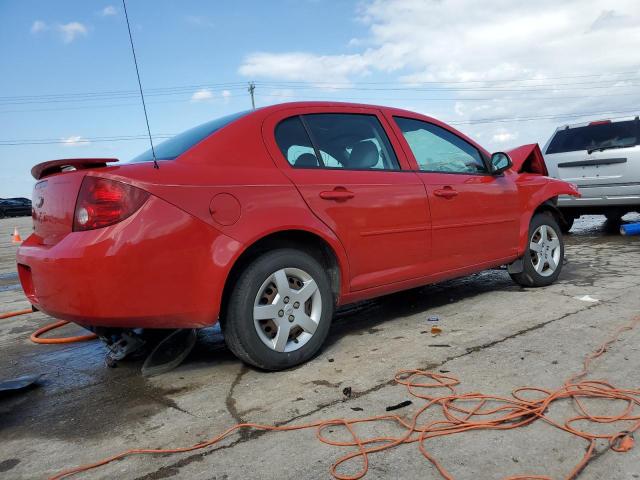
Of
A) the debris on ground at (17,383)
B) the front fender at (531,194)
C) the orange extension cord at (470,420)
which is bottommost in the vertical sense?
the orange extension cord at (470,420)

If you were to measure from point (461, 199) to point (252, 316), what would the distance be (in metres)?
2.11

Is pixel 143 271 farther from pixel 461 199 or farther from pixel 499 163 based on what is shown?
pixel 499 163

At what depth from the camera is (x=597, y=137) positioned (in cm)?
826

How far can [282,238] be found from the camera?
3189 mm

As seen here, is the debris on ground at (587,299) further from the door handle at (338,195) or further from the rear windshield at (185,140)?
the rear windshield at (185,140)

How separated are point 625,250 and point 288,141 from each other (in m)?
5.84

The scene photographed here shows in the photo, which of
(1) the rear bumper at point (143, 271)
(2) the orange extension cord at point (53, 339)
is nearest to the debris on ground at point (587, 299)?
(1) the rear bumper at point (143, 271)

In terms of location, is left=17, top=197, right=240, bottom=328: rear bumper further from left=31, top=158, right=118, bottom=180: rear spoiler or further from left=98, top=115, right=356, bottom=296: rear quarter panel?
left=31, top=158, right=118, bottom=180: rear spoiler

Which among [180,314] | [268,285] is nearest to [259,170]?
[268,285]

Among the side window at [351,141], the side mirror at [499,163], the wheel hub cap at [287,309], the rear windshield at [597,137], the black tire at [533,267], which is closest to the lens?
the wheel hub cap at [287,309]

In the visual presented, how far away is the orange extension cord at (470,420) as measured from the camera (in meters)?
2.12

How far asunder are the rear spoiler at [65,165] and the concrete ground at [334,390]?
1.29 m

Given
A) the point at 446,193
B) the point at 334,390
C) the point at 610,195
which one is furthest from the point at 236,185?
the point at 610,195

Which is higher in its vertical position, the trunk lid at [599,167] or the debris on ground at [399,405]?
the trunk lid at [599,167]
